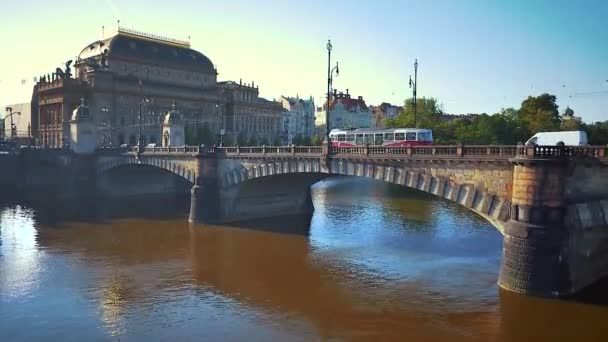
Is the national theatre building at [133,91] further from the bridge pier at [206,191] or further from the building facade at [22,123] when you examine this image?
the bridge pier at [206,191]

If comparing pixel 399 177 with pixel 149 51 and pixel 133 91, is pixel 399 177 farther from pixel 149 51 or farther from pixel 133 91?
A: pixel 149 51

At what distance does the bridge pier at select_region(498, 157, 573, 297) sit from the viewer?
23.6m

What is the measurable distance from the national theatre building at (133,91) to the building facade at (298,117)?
25.2 m

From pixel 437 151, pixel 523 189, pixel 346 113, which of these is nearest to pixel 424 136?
pixel 437 151

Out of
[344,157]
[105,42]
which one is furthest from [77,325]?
[105,42]

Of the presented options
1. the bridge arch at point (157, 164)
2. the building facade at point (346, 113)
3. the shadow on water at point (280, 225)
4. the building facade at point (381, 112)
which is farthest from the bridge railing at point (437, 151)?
the building facade at point (381, 112)

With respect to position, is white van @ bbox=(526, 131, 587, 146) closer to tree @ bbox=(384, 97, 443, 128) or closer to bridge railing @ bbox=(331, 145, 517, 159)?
bridge railing @ bbox=(331, 145, 517, 159)

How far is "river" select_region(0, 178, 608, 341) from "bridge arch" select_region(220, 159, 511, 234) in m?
3.80

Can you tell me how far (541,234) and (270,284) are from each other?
13536 mm

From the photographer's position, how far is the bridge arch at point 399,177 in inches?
1069

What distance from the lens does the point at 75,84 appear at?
90125 millimetres

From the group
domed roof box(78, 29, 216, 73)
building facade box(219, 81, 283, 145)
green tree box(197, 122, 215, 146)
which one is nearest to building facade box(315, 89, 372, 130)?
building facade box(219, 81, 283, 145)

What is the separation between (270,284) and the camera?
27.6 meters

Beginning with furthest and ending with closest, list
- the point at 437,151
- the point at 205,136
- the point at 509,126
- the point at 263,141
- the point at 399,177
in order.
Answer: the point at 263,141 < the point at 205,136 < the point at 509,126 < the point at 399,177 < the point at 437,151
